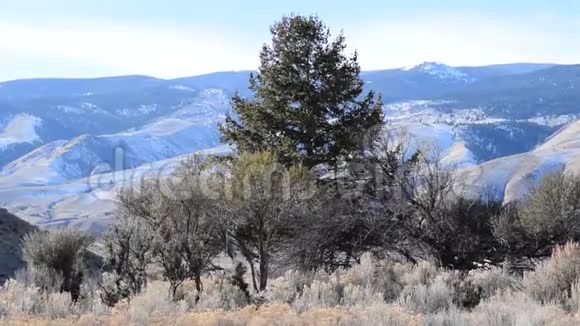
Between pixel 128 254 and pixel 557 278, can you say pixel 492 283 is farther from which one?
Answer: pixel 128 254

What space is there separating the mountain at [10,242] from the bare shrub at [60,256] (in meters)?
11.8

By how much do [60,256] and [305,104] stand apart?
10344 mm

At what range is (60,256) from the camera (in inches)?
664

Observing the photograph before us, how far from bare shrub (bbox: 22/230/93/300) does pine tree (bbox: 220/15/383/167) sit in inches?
314

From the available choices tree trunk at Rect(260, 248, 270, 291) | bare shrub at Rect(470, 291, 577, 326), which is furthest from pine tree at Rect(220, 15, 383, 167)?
bare shrub at Rect(470, 291, 577, 326)

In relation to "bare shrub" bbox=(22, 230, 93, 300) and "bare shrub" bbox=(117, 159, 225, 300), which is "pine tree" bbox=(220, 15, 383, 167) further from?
"bare shrub" bbox=(22, 230, 93, 300)

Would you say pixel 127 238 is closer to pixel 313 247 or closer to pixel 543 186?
pixel 313 247

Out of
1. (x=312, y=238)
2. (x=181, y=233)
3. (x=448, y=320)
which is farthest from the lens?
(x=312, y=238)

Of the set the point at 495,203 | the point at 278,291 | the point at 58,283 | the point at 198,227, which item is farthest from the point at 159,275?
the point at 495,203

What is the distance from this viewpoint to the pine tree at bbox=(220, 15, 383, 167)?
23.5 meters

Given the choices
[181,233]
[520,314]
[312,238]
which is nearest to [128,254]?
[181,233]

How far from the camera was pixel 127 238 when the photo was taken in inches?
620

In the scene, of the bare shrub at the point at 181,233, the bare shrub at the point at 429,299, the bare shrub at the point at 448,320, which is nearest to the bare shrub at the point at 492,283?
the bare shrub at the point at 429,299

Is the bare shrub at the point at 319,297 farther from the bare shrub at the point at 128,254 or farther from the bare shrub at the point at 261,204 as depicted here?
the bare shrub at the point at 261,204
